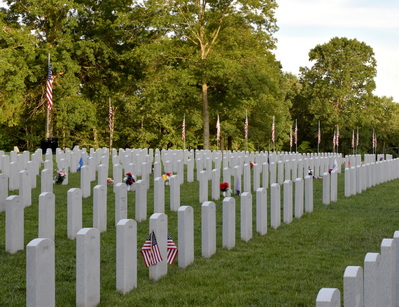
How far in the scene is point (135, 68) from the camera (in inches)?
1834

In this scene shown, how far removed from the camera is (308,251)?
9328 millimetres

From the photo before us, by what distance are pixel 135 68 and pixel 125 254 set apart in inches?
1593

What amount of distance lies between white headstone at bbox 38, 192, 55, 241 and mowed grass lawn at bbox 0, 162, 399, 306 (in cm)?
28

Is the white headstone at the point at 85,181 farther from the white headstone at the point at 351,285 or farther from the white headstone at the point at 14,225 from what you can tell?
the white headstone at the point at 351,285

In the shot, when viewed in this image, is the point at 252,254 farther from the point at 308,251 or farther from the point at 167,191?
the point at 167,191

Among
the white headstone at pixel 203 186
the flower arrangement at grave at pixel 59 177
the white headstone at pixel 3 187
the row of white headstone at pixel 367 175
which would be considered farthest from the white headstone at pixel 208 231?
the flower arrangement at grave at pixel 59 177

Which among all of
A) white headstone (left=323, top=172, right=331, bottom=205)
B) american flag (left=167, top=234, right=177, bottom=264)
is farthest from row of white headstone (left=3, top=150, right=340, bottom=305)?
white headstone (left=323, top=172, right=331, bottom=205)

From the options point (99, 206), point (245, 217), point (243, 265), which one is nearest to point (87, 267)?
point (243, 265)

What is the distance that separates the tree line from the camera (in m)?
40.0

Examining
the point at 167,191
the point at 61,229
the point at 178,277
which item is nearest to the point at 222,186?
the point at 167,191

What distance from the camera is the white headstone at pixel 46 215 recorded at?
961 cm

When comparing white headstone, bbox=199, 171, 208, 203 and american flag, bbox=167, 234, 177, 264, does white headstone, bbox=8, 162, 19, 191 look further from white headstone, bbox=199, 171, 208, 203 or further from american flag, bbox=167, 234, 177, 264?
american flag, bbox=167, 234, 177, 264

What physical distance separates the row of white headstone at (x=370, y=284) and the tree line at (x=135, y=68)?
33.2 metres

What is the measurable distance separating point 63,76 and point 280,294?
128ft
